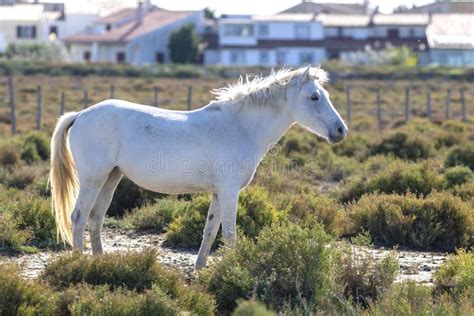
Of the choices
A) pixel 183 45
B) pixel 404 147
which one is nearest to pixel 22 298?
pixel 404 147

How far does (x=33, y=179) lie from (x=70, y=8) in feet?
302

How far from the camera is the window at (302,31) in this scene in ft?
305

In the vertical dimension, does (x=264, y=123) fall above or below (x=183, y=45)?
above

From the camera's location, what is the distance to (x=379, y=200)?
40.7ft

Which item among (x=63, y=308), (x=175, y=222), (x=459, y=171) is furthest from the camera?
(x=459, y=171)

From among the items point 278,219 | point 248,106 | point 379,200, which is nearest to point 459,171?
point 379,200

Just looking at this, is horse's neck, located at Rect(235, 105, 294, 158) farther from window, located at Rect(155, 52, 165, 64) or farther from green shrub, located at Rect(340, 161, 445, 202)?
window, located at Rect(155, 52, 165, 64)

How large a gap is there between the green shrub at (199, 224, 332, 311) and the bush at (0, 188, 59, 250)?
2.85m

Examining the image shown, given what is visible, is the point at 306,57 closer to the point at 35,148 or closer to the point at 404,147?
the point at 404,147

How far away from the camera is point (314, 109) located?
9.47 m

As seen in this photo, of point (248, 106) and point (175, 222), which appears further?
point (175, 222)

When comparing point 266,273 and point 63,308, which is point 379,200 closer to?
point 266,273

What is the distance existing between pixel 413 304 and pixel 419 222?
15.1 feet

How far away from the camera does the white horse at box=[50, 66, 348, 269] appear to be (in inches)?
364
